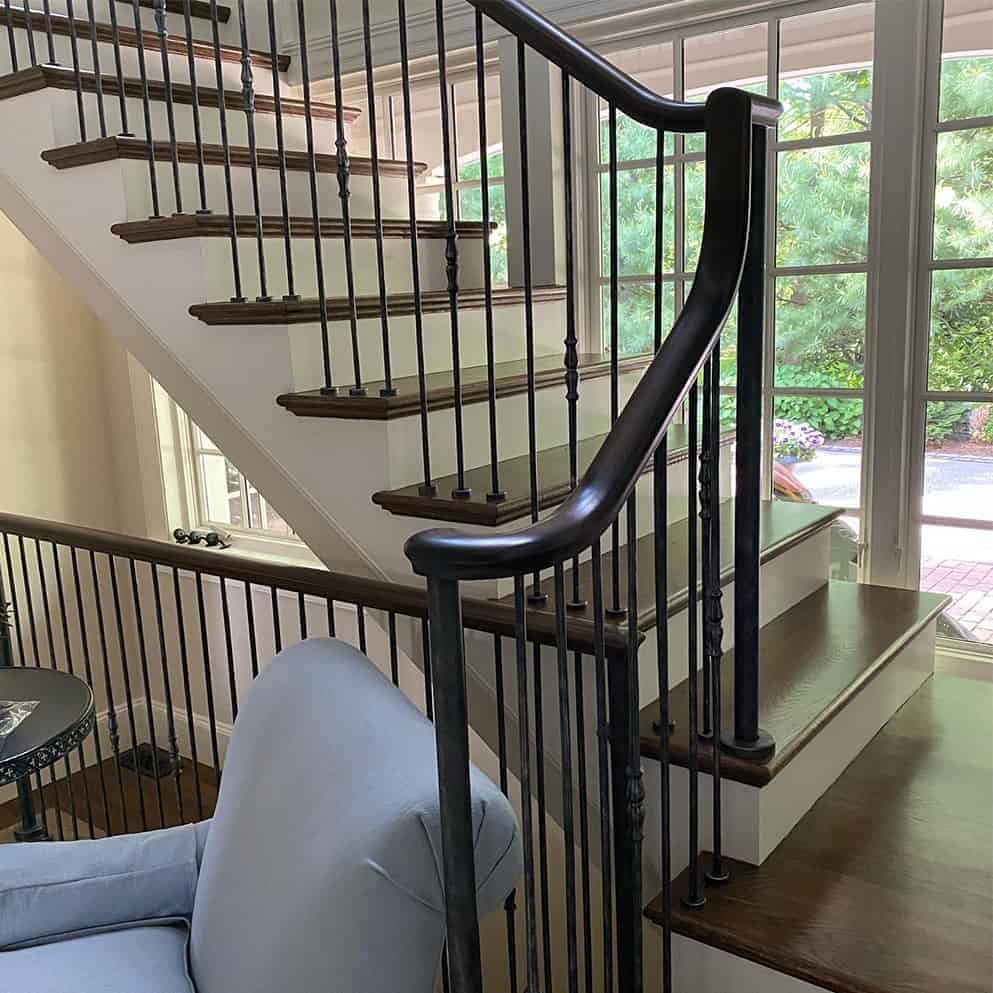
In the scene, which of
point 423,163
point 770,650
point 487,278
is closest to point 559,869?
point 770,650

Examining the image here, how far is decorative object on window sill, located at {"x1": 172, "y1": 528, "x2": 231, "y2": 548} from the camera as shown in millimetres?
4391

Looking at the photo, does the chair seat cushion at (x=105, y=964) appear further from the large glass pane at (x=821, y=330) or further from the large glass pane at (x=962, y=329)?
the large glass pane at (x=962, y=329)

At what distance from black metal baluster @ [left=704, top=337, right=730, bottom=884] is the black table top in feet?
4.67

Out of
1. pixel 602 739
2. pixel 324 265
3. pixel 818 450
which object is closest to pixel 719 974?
pixel 602 739

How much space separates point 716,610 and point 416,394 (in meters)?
0.80

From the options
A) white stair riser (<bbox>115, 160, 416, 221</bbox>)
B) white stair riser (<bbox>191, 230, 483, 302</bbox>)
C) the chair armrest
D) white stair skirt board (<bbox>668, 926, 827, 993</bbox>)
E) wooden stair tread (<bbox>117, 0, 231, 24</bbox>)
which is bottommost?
white stair skirt board (<bbox>668, 926, 827, 993</bbox>)

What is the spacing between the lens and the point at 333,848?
4.04ft

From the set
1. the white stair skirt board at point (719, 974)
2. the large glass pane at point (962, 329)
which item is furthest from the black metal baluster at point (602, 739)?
the large glass pane at point (962, 329)

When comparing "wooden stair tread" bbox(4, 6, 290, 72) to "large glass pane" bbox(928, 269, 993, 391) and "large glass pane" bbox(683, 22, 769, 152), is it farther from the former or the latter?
"large glass pane" bbox(928, 269, 993, 391)

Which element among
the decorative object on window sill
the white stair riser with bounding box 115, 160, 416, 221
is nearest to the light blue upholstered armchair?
the white stair riser with bounding box 115, 160, 416, 221

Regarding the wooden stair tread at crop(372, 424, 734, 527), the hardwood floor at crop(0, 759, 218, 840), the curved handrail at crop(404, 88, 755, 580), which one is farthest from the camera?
the hardwood floor at crop(0, 759, 218, 840)

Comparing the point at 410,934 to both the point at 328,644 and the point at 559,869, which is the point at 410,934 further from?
the point at 559,869

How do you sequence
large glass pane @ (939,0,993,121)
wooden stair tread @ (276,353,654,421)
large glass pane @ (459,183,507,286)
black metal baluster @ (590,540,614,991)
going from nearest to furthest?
1. black metal baluster @ (590,540,614,991)
2. wooden stair tread @ (276,353,654,421)
3. large glass pane @ (939,0,993,121)
4. large glass pane @ (459,183,507,286)

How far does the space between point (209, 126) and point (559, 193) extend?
Result: 1.09 meters
